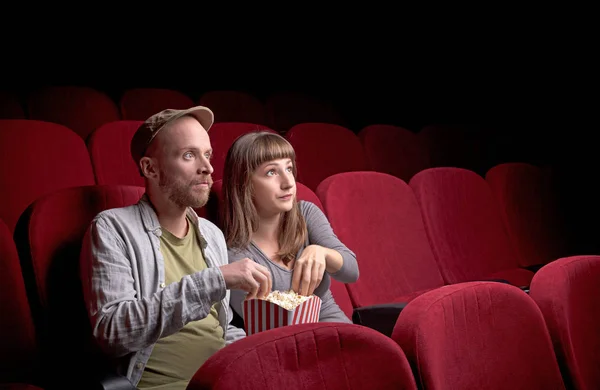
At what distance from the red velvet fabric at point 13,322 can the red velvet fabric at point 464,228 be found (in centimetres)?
45

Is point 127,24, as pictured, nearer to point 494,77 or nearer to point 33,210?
point 494,77

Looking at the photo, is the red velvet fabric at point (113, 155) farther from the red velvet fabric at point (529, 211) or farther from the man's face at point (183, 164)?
the red velvet fabric at point (529, 211)

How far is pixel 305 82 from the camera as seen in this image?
50.9 inches

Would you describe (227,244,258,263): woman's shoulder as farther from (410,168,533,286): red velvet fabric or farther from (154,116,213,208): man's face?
(410,168,533,286): red velvet fabric

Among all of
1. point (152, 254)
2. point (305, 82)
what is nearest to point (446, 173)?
point (152, 254)

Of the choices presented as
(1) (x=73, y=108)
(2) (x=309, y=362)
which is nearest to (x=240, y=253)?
(2) (x=309, y=362)

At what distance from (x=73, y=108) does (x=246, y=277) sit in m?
0.59

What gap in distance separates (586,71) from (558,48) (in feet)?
0.22

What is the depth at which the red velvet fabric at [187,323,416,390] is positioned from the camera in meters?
0.23

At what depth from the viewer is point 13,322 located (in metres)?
0.39

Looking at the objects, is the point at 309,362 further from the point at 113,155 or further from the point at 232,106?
the point at 232,106

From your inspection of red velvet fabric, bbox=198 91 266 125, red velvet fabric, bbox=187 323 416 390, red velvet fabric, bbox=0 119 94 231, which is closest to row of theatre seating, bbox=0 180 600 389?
red velvet fabric, bbox=187 323 416 390

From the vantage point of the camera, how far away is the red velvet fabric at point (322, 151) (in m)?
0.80

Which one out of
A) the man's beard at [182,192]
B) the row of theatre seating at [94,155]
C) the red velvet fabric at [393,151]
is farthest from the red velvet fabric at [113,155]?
the red velvet fabric at [393,151]
